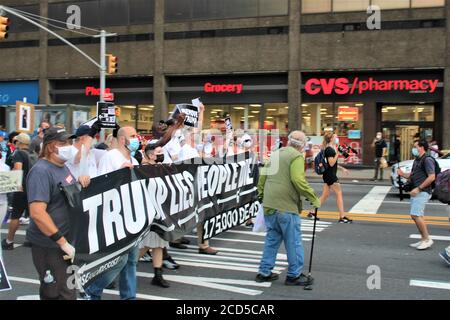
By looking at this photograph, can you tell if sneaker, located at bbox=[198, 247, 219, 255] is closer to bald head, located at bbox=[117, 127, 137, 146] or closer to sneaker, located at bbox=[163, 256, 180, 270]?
sneaker, located at bbox=[163, 256, 180, 270]

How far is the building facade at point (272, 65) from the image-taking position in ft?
87.6

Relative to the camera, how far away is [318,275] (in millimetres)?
6652

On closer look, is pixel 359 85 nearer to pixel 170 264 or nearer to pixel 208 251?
pixel 208 251

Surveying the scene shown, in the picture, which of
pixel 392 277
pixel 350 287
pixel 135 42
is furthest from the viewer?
pixel 135 42

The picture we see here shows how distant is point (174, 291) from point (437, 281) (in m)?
3.34

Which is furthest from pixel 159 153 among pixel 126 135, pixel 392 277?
pixel 392 277

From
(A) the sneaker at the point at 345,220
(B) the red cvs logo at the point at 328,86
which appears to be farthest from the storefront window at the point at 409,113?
(A) the sneaker at the point at 345,220

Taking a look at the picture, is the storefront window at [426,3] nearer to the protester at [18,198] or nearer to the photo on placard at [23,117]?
the photo on placard at [23,117]

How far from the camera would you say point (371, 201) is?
47.5ft

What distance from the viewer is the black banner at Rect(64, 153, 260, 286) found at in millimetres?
4629

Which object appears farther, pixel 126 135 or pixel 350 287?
pixel 350 287

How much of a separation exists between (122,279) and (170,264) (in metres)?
2.05

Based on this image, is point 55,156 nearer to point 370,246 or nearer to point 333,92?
point 370,246

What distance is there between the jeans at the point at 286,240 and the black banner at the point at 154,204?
1.22 m
